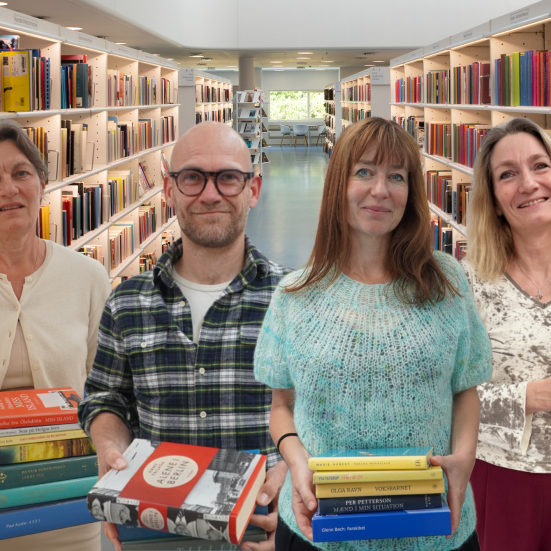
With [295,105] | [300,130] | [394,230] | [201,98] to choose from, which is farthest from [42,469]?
[295,105]

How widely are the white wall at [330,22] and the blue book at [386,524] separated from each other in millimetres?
14159

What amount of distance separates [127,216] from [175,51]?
10.2 m

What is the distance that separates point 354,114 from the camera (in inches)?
666

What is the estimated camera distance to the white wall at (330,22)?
14.3 m

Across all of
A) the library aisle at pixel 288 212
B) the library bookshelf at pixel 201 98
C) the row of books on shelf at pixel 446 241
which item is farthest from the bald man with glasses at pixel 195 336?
the library bookshelf at pixel 201 98

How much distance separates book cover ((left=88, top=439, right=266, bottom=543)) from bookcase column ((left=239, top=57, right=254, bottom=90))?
1669 centimetres

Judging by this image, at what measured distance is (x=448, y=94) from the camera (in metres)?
6.28

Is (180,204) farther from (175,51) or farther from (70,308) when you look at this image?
(175,51)

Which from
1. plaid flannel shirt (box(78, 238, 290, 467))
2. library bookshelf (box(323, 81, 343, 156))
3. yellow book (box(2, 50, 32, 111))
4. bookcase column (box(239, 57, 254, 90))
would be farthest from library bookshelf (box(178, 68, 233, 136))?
plaid flannel shirt (box(78, 238, 290, 467))

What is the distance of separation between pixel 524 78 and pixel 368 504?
3566 millimetres

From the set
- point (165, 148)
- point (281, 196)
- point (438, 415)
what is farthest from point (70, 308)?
point (281, 196)

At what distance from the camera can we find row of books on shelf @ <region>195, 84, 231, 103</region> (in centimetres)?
1252

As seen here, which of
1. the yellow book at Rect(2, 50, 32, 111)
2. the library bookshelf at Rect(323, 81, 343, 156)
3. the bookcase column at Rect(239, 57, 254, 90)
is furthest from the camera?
the library bookshelf at Rect(323, 81, 343, 156)

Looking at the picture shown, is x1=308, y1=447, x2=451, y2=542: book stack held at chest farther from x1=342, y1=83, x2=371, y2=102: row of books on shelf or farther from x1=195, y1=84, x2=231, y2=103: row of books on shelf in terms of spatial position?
x1=342, y1=83, x2=371, y2=102: row of books on shelf
